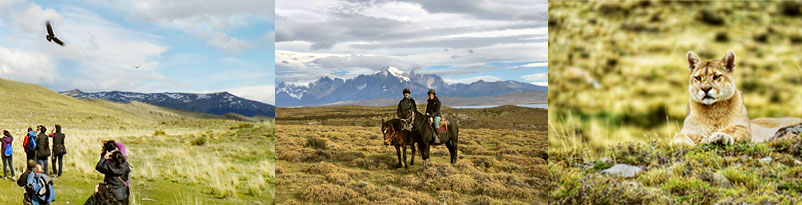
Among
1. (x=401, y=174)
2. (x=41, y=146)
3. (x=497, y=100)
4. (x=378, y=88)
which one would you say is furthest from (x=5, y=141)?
(x=497, y=100)

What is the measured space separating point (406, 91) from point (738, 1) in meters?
6.22

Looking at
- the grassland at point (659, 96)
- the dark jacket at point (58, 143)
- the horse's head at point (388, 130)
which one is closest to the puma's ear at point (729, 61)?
the grassland at point (659, 96)

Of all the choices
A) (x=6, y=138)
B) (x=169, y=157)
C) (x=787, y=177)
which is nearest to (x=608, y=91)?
(x=787, y=177)

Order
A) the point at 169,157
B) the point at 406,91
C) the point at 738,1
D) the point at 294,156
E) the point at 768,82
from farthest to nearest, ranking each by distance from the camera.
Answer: the point at 169,157, the point at 294,156, the point at 406,91, the point at 738,1, the point at 768,82

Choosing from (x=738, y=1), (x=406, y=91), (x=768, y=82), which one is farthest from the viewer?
(x=406, y=91)

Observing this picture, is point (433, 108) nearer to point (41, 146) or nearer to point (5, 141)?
point (41, 146)

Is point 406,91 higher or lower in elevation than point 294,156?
higher

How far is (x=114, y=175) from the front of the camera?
6.50 metres

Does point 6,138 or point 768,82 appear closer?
point 768,82

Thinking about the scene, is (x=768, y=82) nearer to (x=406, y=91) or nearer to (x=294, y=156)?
(x=406, y=91)

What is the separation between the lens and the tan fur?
268 inches

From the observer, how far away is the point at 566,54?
777 cm

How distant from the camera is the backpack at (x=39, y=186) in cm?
787

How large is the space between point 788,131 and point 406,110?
22.6 feet
